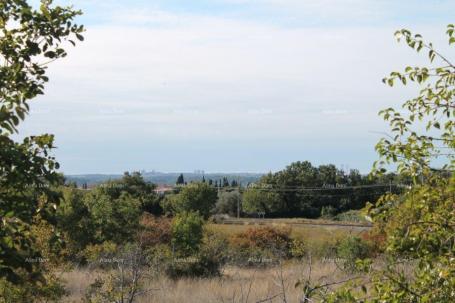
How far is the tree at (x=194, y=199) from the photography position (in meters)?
41.0

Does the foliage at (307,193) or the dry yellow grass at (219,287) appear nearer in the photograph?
the dry yellow grass at (219,287)

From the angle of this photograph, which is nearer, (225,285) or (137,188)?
(225,285)

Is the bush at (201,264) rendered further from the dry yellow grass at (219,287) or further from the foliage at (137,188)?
the foliage at (137,188)

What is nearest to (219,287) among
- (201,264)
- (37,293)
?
(201,264)

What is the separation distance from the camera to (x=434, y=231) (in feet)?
11.7

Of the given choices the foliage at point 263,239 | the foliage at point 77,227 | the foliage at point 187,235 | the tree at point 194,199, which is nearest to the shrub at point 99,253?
the foliage at point 77,227

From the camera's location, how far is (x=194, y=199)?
136ft

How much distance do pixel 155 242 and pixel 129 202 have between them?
2.06 m

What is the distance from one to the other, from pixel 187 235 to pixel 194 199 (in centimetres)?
2002

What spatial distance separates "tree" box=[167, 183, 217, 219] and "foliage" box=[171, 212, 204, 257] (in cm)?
1782

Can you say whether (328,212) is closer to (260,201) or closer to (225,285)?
(260,201)

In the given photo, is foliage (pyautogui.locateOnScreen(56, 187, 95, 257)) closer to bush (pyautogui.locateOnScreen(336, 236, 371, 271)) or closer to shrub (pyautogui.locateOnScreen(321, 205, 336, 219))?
bush (pyautogui.locateOnScreen(336, 236, 371, 271))

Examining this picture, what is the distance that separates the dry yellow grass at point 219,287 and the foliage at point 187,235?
102 inches

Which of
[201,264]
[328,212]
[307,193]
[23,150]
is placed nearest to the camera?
[23,150]
